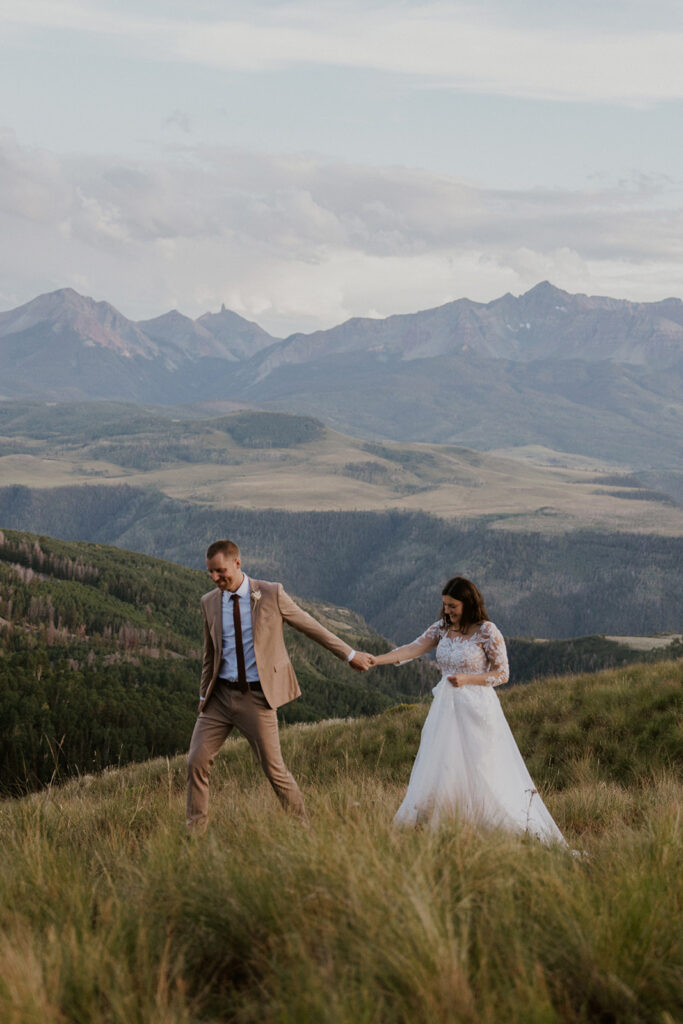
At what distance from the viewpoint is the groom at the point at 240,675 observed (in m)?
8.51

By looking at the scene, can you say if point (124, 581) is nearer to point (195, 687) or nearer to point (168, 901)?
point (195, 687)

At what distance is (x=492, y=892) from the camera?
4.81 meters

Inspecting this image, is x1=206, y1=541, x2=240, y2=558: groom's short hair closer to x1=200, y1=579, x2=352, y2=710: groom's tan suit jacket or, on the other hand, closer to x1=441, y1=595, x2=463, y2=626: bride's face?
x1=200, y1=579, x2=352, y2=710: groom's tan suit jacket

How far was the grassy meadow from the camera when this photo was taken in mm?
3742

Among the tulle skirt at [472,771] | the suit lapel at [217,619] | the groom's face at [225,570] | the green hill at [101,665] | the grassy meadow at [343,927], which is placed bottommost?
the green hill at [101,665]

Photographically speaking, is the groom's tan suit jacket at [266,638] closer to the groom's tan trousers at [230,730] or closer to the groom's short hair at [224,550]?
the groom's tan trousers at [230,730]

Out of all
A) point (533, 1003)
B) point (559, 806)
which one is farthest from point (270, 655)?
point (533, 1003)

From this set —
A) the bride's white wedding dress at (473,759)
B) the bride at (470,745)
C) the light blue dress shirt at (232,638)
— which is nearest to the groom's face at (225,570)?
the light blue dress shirt at (232,638)

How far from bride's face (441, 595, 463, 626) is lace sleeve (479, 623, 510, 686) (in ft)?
0.92

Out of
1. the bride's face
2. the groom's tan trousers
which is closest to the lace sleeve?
the bride's face

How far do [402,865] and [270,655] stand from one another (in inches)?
160

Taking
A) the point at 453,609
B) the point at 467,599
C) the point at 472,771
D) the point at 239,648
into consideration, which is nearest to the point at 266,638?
the point at 239,648

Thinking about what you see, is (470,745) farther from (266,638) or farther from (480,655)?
(266,638)

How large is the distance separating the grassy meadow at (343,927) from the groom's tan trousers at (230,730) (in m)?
1.19
